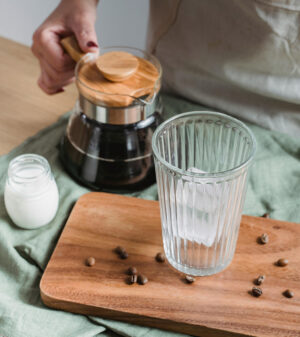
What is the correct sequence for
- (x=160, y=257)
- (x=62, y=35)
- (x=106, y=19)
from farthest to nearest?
(x=106, y=19)
(x=62, y=35)
(x=160, y=257)

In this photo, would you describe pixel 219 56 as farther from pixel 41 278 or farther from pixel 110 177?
pixel 41 278

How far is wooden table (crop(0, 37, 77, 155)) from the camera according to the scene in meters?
1.13

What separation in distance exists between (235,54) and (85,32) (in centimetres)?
31

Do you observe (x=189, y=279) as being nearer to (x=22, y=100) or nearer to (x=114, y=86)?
(x=114, y=86)

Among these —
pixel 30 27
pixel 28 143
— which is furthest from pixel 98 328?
pixel 30 27

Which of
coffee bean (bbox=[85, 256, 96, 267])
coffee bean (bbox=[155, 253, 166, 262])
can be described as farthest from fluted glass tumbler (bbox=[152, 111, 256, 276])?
coffee bean (bbox=[85, 256, 96, 267])

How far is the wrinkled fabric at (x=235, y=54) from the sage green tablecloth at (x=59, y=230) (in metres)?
0.05

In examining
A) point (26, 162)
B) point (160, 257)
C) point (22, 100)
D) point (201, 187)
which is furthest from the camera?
point (22, 100)

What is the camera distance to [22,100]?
123 centimetres

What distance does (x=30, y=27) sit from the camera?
1.90 m

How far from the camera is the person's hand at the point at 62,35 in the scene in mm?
981

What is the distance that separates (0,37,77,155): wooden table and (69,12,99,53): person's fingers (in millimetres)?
245

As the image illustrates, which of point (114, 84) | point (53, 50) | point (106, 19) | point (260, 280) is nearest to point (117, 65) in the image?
point (114, 84)

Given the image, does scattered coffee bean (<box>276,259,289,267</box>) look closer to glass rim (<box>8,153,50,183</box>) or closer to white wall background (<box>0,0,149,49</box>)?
glass rim (<box>8,153,50,183</box>)
